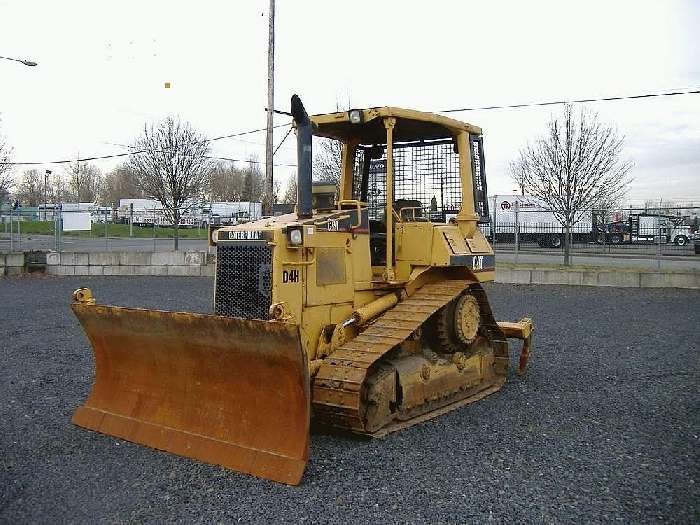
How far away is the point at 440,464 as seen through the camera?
541 centimetres

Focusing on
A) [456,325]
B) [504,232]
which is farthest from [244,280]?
[504,232]

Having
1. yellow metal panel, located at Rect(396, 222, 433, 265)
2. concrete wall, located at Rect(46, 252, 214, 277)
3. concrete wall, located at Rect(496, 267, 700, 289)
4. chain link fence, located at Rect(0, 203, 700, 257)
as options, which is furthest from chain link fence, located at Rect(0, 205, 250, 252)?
yellow metal panel, located at Rect(396, 222, 433, 265)

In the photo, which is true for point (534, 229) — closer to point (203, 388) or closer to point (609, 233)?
point (609, 233)

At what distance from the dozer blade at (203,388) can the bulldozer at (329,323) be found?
0.01 m

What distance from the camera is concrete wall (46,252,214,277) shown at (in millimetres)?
21672

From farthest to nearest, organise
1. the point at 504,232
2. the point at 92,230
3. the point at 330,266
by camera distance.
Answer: the point at 92,230 → the point at 504,232 → the point at 330,266

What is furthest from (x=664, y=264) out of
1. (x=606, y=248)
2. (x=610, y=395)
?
(x=610, y=395)

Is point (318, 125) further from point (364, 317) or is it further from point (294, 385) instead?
point (294, 385)

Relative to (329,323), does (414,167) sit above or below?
above

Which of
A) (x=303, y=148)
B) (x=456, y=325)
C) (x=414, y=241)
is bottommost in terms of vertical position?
(x=456, y=325)

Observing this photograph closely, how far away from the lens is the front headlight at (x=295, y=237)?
5953mm

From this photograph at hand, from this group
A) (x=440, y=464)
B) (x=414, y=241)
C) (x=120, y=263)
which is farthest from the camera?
(x=120, y=263)

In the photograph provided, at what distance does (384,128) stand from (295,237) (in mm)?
2058

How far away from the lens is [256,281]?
6.18 m
